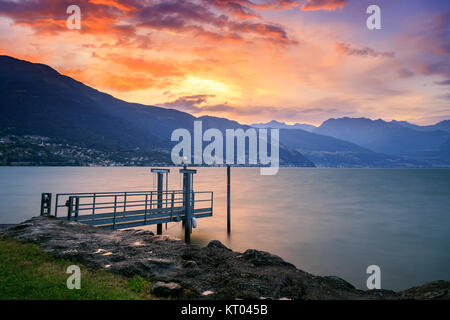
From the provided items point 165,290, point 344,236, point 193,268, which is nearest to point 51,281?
point 165,290

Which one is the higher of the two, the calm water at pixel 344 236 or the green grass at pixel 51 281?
the green grass at pixel 51 281

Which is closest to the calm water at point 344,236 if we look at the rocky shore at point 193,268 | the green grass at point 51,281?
the rocky shore at point 193,268

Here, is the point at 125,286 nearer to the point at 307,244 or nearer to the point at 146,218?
the point at 146,218

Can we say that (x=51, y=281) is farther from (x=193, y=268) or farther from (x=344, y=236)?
(x=344, y=236)

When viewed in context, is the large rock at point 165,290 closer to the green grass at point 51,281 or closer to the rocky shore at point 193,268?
the rocky shore at point 193,268

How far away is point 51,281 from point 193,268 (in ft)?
14.7

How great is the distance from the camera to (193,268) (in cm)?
1051

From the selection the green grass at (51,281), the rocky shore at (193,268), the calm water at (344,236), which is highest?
the green grass at (51,281)

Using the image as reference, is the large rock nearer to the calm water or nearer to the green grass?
the green grass

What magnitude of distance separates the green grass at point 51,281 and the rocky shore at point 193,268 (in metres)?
0.47

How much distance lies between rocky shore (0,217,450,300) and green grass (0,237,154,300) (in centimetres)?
47

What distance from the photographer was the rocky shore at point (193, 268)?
9.09m

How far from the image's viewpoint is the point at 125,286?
8586 millimetres
